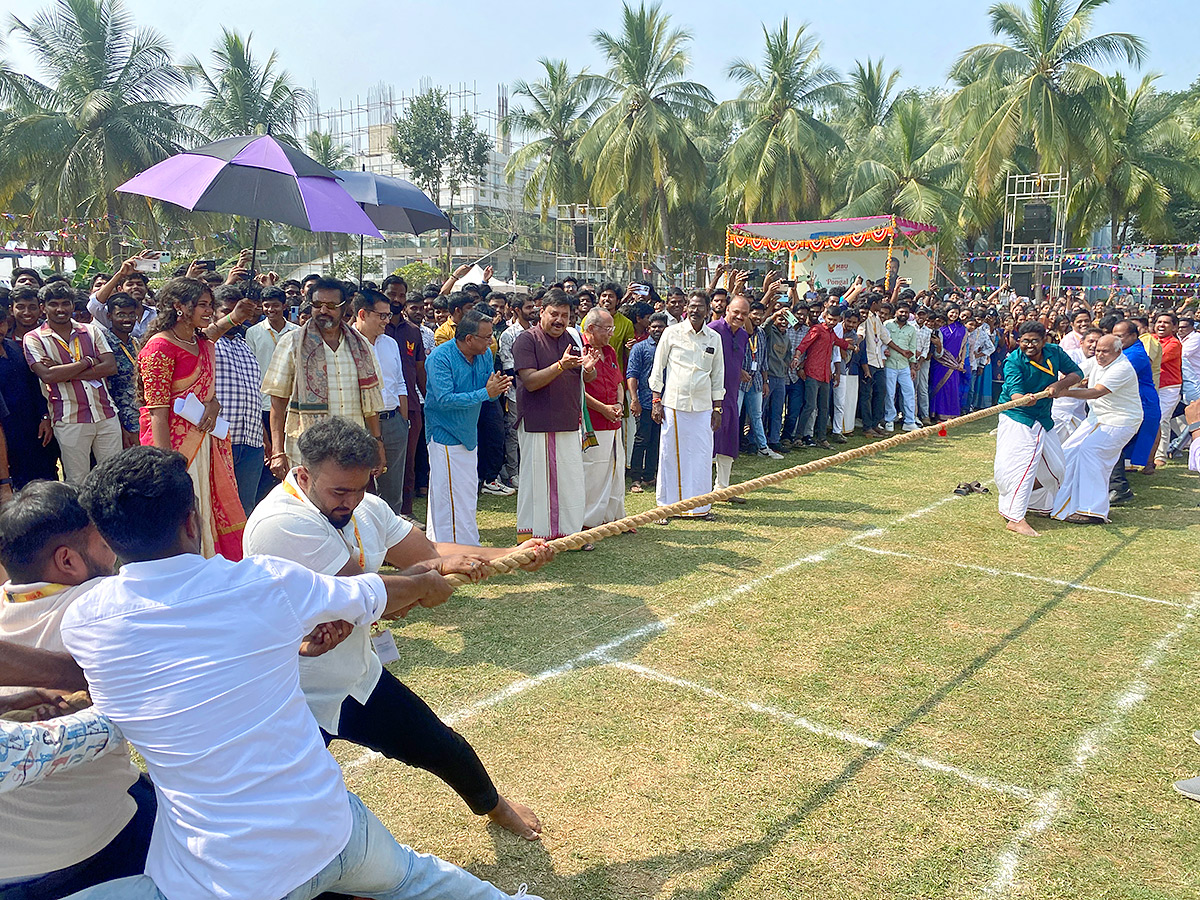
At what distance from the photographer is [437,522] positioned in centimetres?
639

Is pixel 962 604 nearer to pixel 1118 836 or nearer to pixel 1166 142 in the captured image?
pixel 1118 836

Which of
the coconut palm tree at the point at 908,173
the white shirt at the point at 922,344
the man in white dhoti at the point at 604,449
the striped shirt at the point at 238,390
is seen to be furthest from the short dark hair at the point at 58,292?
the coconut palm tree at the point at 908,173

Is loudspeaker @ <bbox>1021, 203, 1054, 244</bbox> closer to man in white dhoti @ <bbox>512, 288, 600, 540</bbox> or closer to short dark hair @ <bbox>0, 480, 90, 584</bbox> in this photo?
man in white dhoti @ <bbox>512, 288, 600, 540</bbox>

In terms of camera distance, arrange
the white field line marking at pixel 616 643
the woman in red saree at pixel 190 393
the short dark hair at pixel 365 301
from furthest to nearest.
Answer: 1. the short dark hair at pixel 365 301
2. the woman in red saree at pixel 190 393
3. the white field line marking at pixel 616 643

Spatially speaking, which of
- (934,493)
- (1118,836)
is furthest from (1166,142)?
(1118,836)

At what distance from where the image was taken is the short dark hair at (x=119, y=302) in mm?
6488

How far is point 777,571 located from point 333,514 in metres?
4.06

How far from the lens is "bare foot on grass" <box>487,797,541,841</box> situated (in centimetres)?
313

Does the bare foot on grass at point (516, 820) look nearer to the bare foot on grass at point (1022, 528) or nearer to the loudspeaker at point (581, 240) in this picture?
the bare foot on grass at point (1022, 528)

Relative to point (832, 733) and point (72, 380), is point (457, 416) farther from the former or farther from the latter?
point (832, 733)

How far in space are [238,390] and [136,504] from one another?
3.59 m

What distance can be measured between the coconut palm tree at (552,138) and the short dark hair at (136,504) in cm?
3535

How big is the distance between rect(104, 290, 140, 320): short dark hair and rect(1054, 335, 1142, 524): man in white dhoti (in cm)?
767

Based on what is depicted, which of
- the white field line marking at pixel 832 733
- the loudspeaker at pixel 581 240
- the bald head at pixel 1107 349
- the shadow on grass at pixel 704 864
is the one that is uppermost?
the loudspeaker at pixel 581 240
